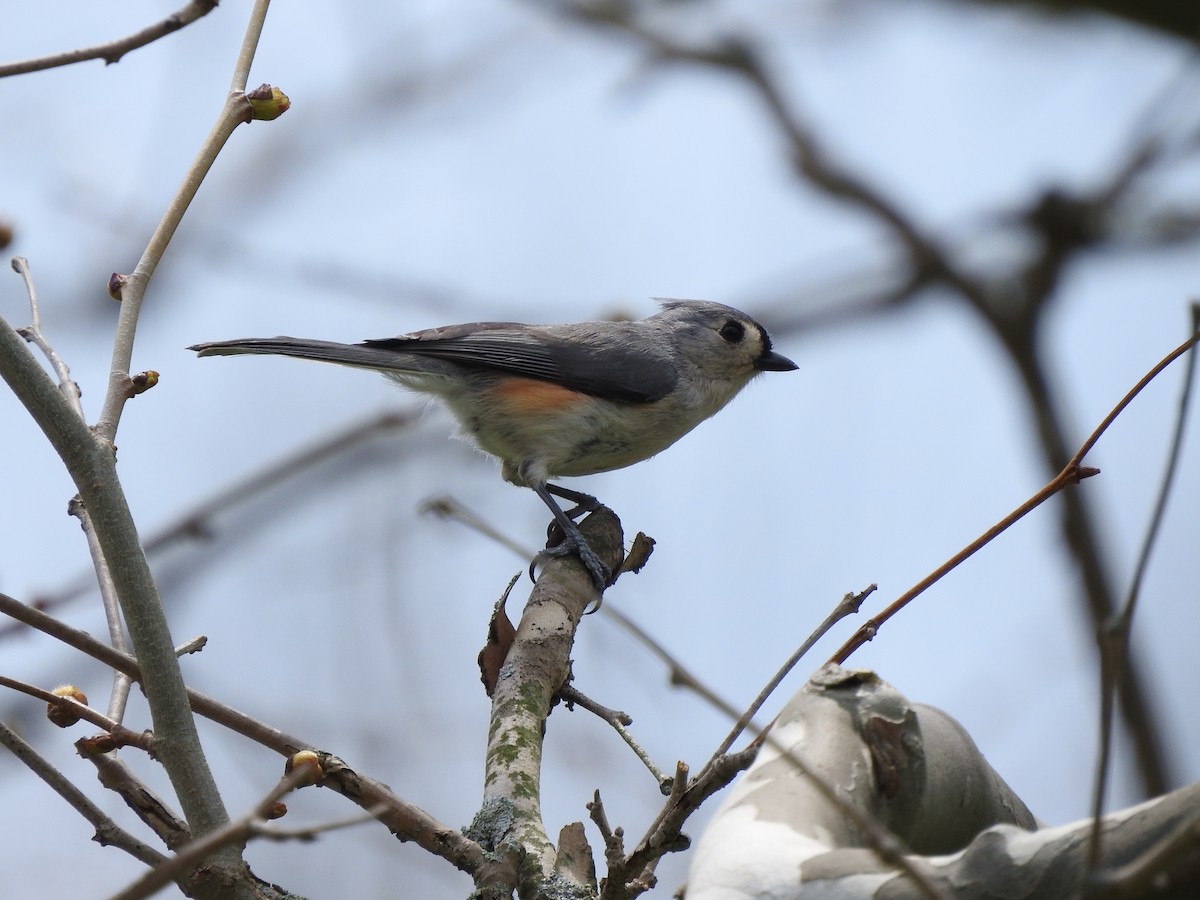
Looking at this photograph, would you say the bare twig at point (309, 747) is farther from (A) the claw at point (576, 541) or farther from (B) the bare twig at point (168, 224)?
(A) the claw at point (576, 541)

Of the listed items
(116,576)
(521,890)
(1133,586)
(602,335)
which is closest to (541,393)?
(602,335)

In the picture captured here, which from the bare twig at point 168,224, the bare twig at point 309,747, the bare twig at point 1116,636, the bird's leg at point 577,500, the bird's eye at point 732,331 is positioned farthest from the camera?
the bird's eye at point 732,331

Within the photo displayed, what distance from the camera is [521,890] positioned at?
203 centimetres

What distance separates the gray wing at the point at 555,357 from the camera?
4621mm

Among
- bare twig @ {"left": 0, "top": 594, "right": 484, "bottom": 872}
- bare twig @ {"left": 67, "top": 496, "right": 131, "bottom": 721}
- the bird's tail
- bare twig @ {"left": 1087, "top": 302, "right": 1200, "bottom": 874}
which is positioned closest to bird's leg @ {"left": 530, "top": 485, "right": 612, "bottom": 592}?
the bird's tail

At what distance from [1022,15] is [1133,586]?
18.4ft

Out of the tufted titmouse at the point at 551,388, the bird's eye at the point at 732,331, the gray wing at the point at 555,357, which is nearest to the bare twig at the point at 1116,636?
the tufted titmouse at the point at 551,388

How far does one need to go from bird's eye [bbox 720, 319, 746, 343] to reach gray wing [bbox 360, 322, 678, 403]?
50cm

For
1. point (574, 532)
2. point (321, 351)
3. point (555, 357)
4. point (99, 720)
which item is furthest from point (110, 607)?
point (555, 357)

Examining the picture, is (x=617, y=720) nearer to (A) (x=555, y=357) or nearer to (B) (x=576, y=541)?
(B) (x=576, y=541)

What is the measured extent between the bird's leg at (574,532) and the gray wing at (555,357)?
0.42m

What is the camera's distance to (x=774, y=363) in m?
5.31

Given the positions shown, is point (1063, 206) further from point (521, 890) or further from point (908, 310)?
point (521, 890)

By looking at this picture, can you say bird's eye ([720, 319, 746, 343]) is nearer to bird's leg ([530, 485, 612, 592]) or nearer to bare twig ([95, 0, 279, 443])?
bird's leg ([530, 485, 612, 592])
